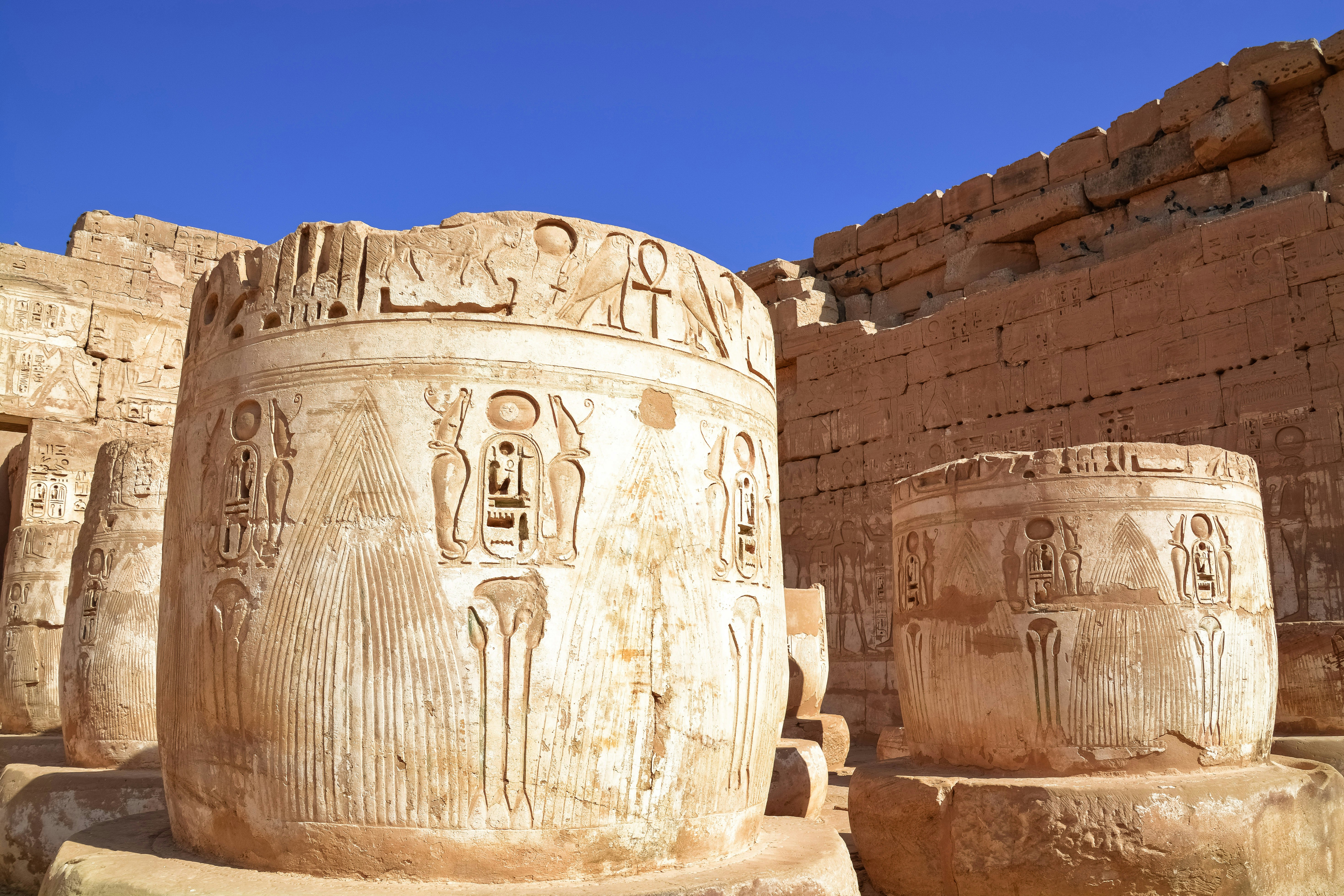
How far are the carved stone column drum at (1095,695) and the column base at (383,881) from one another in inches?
66.5

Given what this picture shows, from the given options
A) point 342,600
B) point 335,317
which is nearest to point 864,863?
Answer: point 342,600

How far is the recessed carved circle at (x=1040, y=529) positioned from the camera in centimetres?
471

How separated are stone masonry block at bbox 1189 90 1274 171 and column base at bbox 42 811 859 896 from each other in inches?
360

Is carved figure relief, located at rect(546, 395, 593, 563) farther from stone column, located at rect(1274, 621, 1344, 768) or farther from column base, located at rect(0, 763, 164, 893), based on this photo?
stone column, located at rect(1274, 621, 1344, 768)

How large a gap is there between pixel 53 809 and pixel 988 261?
10.3m

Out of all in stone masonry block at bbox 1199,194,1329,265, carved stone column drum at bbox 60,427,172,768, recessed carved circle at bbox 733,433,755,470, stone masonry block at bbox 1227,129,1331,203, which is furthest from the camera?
stone masonry block at bbox 1227,129,1331,203

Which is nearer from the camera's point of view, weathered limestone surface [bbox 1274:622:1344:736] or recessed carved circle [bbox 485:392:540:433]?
recessed carved circle [bbox 485:392:540:433]

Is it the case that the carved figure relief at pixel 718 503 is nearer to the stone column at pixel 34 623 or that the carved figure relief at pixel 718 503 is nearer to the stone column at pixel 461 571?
the stone column at pixel 461 571

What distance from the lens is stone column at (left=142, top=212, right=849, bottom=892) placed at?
238 cm

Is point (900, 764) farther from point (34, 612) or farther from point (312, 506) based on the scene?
point (34, 612)

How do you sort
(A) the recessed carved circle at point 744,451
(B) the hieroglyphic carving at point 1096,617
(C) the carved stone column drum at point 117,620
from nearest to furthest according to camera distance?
1. (A) the recessed carved circle at point 744,451
2. (B) the hieroglyphic carving at point 1096,617
3. (C) the carved stone column drum at point 117,620

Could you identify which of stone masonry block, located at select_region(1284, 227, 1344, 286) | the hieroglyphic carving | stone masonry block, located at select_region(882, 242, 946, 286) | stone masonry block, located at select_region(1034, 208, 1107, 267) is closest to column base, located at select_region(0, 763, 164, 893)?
the hieroglyphic carving

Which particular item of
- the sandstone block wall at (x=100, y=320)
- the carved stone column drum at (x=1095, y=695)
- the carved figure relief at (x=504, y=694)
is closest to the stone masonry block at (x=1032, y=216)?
the carved stone column drum at (x=1095, y=695)

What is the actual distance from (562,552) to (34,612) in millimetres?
6042
